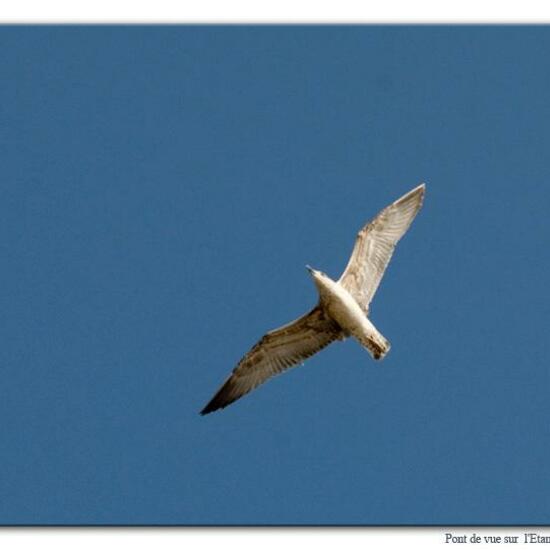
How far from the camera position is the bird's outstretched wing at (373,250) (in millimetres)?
20922

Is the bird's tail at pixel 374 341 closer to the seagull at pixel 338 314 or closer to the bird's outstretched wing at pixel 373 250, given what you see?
the seagull at pixel 338 314

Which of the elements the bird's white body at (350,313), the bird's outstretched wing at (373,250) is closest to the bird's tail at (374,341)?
the bird's white body at (350,313)

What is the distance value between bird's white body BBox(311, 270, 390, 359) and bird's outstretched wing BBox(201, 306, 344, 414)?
35 cm

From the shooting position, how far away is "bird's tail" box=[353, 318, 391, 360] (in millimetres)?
20031

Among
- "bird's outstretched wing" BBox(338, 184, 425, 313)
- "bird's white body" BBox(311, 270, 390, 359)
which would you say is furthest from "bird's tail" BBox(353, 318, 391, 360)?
"bird's outstretched wing" BBox(338, 184, 425, 313)

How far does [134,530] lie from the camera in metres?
17.1

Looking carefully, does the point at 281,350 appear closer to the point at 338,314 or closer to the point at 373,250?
the point at 338,314

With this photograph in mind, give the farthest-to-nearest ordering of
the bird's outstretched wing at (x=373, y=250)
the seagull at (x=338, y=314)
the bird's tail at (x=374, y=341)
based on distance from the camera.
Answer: the bird's outstretched wing at (x=373, y=250) < the seagull at (x=338, y=314) < the bird's tail at (x=374, y=341)

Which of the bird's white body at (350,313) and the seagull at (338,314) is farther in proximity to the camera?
the seagull at (338,314)

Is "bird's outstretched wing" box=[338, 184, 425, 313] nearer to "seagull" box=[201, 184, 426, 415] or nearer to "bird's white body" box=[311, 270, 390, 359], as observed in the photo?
"seagull" box=[201, 184, 426, 415]

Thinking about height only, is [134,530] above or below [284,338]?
below
